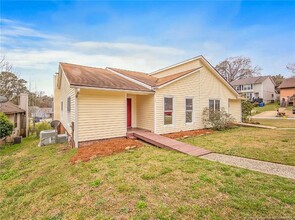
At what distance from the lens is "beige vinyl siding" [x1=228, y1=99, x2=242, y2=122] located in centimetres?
1638

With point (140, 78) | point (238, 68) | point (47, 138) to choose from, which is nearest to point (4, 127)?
point (47, 138)

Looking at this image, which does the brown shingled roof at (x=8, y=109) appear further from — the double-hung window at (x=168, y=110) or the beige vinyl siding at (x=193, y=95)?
the double-hung window at (x=168, y=110)

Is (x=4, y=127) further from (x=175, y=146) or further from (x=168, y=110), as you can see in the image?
(x=175, y=146)

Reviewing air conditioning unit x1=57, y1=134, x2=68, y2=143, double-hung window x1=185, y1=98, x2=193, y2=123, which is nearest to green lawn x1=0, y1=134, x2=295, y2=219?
air conditioning unit x1=57, y1=134, x2=68, y2=143

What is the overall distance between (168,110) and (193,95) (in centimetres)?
262

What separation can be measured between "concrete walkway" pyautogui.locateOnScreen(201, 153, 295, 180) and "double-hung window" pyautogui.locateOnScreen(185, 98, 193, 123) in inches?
222

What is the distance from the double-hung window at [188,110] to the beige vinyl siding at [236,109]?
622 centimetres

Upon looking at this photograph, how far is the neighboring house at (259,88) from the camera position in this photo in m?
39.8

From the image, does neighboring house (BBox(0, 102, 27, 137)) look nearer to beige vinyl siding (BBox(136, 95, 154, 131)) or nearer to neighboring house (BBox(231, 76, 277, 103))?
beige vinyl siding (BBox(136, 95, 154, 131))

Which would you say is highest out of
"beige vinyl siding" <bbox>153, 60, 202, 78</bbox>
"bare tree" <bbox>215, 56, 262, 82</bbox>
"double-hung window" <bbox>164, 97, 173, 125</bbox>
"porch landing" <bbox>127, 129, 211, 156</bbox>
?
"bare tree" <bbox>215, 56, 262, 82</bbox>

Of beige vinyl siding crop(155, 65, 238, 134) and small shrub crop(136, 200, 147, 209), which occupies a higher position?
beige vinyl siding crop(155, 65, 238, 134)

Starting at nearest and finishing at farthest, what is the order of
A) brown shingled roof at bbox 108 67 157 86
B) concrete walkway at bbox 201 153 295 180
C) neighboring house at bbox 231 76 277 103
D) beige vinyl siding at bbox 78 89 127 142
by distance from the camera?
concrete walkway at bbox 201 153 295 180 → beige vinyl siding at bbox 78 89 127 142 → brown shingled roof at bbox 108 67 157 86 → neighboring house at bbox 231 76 277 103

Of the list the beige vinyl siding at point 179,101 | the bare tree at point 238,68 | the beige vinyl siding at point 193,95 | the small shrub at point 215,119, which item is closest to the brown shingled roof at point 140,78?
the beige vinyl siding at point 179,101

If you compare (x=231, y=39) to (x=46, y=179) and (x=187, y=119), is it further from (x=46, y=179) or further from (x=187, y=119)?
(x=46, y=179)
